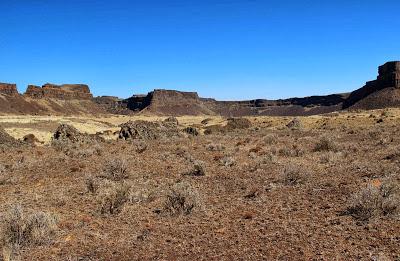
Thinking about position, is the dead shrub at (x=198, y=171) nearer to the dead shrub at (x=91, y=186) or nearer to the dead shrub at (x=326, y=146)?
the dead shrub at (x=91, y=186)

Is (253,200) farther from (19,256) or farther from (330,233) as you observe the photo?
(19,256)

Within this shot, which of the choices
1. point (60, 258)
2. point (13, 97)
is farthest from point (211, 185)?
point (13, 97)

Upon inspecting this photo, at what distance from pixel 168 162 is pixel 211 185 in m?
5.98

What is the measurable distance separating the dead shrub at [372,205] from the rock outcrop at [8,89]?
156 m

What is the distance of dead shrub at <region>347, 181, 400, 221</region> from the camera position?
10.2 metres

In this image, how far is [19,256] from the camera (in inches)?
331

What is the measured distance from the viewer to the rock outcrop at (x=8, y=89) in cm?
15138

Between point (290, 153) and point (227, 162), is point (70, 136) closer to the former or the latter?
point (227, 162)

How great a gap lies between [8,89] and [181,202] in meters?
→ 159

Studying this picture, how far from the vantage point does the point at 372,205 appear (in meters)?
10.4

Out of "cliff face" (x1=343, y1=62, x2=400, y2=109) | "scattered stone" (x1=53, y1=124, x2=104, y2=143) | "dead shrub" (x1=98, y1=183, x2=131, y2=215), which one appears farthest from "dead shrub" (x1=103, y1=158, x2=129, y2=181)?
"cliff face" (x1=343, y1=62, x2=400, y2=109)

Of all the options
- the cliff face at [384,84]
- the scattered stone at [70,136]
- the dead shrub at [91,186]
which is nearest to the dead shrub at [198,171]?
the dead shrub at [91,186]

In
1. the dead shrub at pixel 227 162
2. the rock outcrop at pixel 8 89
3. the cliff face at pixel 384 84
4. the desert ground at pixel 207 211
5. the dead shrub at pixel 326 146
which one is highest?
the rock outcrop at pixel 8 89

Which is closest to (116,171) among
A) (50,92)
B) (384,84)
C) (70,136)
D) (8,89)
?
(70,136)
